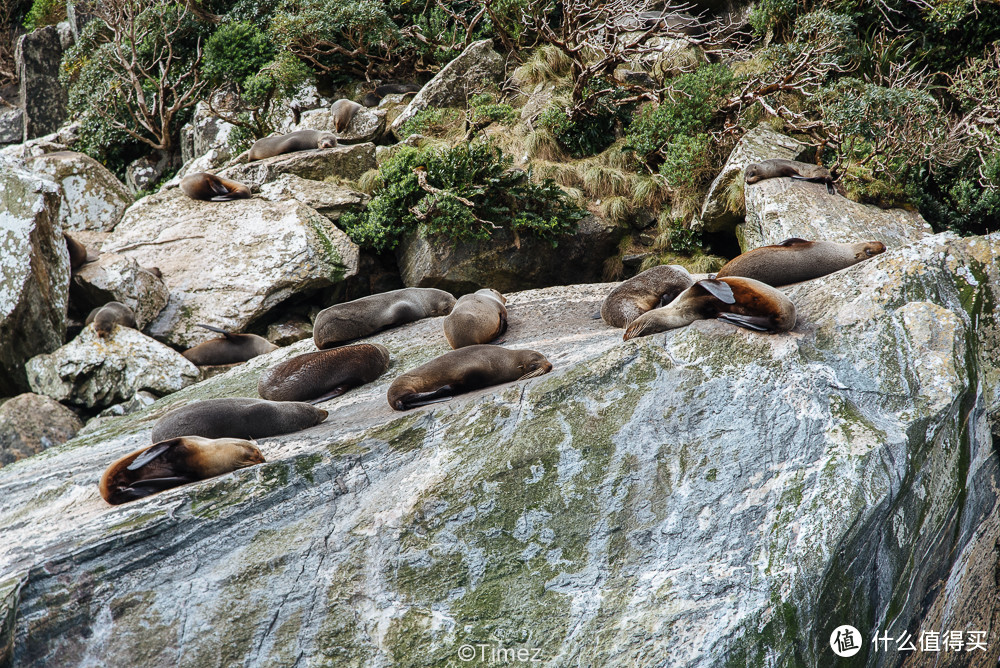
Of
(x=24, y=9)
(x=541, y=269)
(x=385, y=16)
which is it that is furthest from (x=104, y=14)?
(x=541, y=269)

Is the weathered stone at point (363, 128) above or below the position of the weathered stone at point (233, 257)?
above

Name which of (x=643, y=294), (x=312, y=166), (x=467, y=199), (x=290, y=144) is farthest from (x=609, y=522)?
(x=290, y=144)

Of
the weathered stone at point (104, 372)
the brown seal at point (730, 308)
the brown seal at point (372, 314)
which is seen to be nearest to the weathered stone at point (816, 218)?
the brown seal at point (372, 314)

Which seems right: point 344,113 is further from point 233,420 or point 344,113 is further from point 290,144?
point 233,420

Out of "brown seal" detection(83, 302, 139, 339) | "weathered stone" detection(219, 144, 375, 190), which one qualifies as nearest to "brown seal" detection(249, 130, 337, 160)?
"weathered stone" detection(219, 144, 375, 190)

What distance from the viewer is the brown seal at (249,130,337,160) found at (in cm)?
1320

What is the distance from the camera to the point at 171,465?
4.05 m

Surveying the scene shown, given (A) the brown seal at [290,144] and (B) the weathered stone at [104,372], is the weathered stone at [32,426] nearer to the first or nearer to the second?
(B) the weathered stone at [104,372]

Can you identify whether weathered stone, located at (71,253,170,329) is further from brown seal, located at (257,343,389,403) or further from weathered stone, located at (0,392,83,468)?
brown seal, located at (257,343,389,403)

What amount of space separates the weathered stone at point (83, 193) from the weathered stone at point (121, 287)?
2.50 m

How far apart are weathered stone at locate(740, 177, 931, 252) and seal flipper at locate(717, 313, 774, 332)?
5.04m

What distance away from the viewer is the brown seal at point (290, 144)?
43.3ft

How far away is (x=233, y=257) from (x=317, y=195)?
69.1 inches

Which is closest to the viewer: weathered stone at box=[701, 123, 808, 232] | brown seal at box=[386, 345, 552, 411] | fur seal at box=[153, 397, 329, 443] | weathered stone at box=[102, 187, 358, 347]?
fur seal at box=[153, 397, 329, 443]
